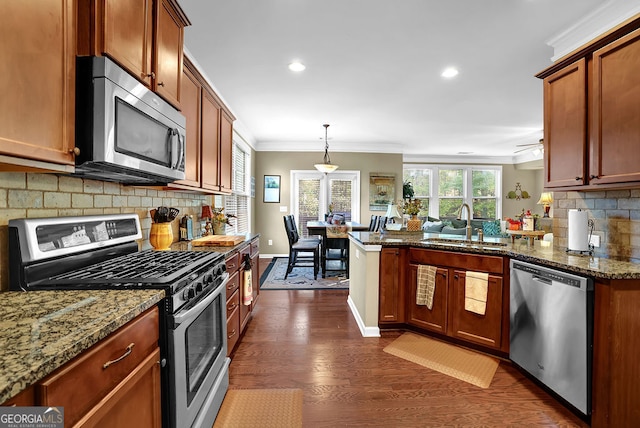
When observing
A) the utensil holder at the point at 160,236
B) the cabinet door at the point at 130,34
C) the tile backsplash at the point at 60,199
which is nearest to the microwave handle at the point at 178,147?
the cabinet door at the point at 130,34

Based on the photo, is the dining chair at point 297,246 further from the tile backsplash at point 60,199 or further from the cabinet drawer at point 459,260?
the tile backsplash at point 60,199

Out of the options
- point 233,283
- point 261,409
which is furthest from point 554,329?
point 233,283

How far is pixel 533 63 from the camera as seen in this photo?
3.06 metres

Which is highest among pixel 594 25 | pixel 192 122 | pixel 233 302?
pixel 594 25

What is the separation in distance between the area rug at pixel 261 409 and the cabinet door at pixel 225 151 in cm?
204

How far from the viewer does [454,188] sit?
846cm

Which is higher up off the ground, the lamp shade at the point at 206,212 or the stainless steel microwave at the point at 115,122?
the stainless steel microwave at the point at 115,122

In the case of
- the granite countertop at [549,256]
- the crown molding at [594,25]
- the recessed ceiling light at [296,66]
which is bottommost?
the granite countertop at [549,256]

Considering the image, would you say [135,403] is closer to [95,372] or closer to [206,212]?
[95,372]

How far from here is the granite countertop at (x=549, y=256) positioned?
1.65 m

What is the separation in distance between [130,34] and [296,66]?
6.29 feet

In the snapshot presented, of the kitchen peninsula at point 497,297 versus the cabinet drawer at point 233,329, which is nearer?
the kitchen peninsula at point 497,297

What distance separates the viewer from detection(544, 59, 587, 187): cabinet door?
2.07 m

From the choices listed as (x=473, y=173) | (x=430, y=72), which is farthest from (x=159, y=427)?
(x=473, y=173)
